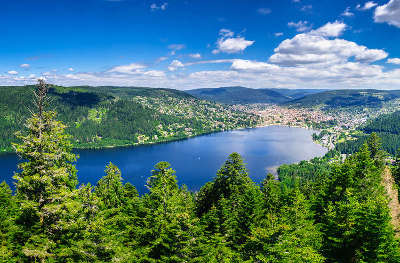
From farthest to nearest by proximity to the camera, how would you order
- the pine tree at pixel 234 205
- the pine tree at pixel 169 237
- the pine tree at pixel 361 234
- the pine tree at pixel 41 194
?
the pine tree at pixel 234 205 → the pine tree at pixel 361 234 → the pine tree at pixel 169 237 → the pine tree at pixel 41 194

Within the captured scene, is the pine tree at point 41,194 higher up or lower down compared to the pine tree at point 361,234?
higher up

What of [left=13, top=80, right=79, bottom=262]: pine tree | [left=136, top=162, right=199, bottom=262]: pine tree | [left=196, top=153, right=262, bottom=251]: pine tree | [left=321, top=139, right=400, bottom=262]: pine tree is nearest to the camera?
[left=13, top=80, right=79, bottom=262]: pine tree

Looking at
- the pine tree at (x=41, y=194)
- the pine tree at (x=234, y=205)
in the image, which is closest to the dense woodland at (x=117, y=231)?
the pine tree at (x=41, y=194)

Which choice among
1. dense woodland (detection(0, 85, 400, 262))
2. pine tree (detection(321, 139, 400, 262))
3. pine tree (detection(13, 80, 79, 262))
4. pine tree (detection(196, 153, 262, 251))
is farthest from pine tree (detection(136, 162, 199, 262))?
pine tree (detection(321, 139, 400, 262))

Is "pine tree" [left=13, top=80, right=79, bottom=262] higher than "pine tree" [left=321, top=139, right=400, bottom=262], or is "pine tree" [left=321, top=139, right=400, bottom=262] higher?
"pine tree" [left=13, top=80, right=79, bottom=262]

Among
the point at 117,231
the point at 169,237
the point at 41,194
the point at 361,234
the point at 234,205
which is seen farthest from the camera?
the point at 234,205

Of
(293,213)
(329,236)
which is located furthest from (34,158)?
(329,236)

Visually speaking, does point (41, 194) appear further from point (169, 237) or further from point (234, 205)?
point (234, 205)

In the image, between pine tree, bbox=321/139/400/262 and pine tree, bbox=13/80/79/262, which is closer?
pine tree, bbox=13/80/79/262

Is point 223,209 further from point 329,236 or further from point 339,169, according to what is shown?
point 339,169

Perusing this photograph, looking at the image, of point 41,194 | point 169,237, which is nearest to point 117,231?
point 169,237

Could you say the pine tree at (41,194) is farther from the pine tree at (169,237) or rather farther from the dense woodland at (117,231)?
the pine tree at (169,237)

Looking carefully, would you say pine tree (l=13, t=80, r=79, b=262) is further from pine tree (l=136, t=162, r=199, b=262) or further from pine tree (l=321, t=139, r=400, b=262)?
pine tree (l=321, t=139, r=400, b=262)
